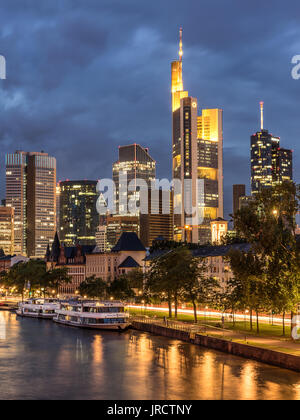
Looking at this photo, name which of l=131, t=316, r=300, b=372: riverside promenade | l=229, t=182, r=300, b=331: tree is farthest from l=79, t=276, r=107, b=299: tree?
l=229, t=182, r=300, b=331: tree

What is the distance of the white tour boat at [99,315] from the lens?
116625 millimetres

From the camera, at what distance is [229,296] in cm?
9756

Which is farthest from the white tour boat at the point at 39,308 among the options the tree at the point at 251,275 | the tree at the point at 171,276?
the tree at the point at 251,275

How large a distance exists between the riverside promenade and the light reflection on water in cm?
112

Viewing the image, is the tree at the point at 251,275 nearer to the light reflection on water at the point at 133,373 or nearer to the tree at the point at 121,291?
the light reflection on water at the point at 133,373

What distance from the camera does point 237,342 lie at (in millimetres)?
77688

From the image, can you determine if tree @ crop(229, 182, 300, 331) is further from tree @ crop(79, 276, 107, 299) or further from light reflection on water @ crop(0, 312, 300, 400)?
tree @ crop(79, 276, 107, 299)

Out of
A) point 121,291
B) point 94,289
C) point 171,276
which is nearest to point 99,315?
point 171,276

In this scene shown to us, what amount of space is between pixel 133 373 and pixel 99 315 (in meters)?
50.2

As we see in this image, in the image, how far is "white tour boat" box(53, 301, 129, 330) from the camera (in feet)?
383

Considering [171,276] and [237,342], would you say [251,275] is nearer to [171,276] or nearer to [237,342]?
[237,342]

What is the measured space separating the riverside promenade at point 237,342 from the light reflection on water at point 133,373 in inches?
44.2
